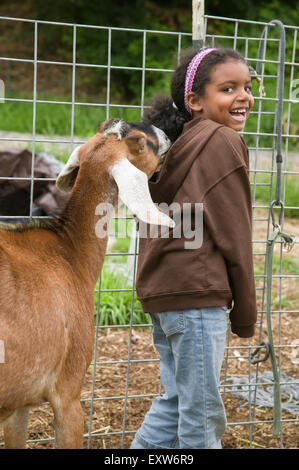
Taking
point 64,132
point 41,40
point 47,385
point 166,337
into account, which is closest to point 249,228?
point 166,337

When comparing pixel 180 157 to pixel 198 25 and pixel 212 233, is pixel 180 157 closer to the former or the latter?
pixel 212 233

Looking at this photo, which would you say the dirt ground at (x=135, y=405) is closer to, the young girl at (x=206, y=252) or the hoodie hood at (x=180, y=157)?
the young girl at (x=206, y=252)

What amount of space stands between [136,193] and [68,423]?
0.90 m

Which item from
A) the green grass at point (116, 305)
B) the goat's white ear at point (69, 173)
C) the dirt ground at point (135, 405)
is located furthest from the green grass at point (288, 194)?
the goat's white ear at point (69, 173)

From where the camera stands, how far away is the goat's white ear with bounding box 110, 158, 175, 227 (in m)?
2.05

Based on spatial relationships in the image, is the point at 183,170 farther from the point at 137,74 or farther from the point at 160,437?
the point at 137,74

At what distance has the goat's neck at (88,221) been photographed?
2.34 metres

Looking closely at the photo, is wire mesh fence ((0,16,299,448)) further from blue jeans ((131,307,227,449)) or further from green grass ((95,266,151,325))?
blue jeans ((131,307,227,449))

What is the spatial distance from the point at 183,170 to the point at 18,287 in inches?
29.9

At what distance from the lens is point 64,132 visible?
8297 millimetres

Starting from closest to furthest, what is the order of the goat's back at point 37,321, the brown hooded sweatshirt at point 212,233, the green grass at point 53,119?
the goat's back at point 37,321 < the brown hooded sweatshirt at point 212,233 < the green grass at point 53,119

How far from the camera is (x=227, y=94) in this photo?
89.8 inches

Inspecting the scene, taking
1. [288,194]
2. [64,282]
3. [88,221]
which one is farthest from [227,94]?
[288,194]

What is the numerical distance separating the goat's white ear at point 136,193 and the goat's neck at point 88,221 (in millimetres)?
102
